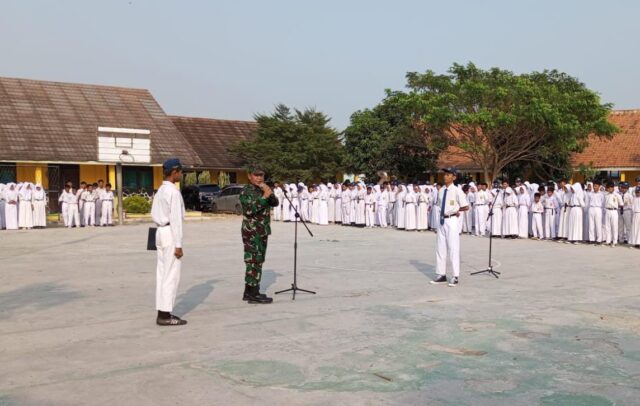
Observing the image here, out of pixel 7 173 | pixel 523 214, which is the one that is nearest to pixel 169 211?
pixel 523 214

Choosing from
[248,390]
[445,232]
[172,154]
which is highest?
[172,154]

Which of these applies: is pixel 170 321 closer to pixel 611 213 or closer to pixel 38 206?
pixel 611 213

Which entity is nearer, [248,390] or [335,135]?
[248,390]

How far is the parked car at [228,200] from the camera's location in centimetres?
3158

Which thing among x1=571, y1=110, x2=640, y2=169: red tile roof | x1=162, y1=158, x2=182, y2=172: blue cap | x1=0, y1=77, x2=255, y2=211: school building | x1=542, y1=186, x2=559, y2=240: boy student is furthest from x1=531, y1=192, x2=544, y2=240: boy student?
x1=0, y1=77, x2=255, y2=211: school building

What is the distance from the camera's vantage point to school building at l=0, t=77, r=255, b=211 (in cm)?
2738

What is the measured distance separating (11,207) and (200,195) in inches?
451

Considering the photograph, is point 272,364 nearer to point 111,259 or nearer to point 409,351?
point 409,351

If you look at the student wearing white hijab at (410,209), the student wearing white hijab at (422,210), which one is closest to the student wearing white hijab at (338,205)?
the student wearing white hijab at (410,209)

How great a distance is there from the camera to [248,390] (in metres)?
5.20

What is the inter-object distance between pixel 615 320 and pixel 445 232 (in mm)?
3335

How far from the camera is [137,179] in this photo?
1265 inches

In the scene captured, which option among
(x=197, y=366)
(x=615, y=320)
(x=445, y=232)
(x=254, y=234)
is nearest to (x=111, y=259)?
(x=254, y=234)

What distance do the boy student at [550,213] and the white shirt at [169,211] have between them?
14.7 m
